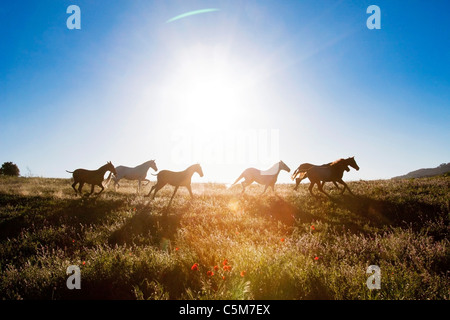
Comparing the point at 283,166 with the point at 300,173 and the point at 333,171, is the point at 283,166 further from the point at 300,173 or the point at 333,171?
the point at 333,171

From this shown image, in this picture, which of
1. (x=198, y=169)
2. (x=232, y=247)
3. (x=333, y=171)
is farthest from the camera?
(x=198, y=169)

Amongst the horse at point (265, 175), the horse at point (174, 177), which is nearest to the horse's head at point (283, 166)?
the horse at point (265, 175)

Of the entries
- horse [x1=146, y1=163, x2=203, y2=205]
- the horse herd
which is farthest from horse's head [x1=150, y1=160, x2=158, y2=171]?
horse [x1=146, y1=163, x2=203, y2=205]

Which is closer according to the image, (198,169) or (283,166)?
(198,169)

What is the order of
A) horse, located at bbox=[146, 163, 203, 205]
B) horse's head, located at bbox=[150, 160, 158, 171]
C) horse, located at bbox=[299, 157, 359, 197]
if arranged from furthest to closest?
horse's head, located at bbox=[150, 160, 158, 171] → horse, located at bbox=[146, 163, 203, 205] → horse, located at bbox=[299, 157, 359, 197]

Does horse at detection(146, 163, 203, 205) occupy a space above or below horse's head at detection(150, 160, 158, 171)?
below

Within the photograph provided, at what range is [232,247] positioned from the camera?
4.72m

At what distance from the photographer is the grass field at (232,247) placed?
3.21 metres

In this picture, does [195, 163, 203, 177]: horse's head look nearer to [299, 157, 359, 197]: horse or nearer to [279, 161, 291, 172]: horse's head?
[279, 161, 291, 172]: horse's head

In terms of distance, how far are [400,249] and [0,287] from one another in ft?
25.6

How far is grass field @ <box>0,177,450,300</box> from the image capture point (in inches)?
126

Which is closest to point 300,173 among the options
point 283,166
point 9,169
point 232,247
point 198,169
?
point 283,166

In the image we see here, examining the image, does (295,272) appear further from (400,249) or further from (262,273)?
(400,249)

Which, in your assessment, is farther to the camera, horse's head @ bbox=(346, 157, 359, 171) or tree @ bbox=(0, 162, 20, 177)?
tree @ bbox=(0, 162, 20, 177)
